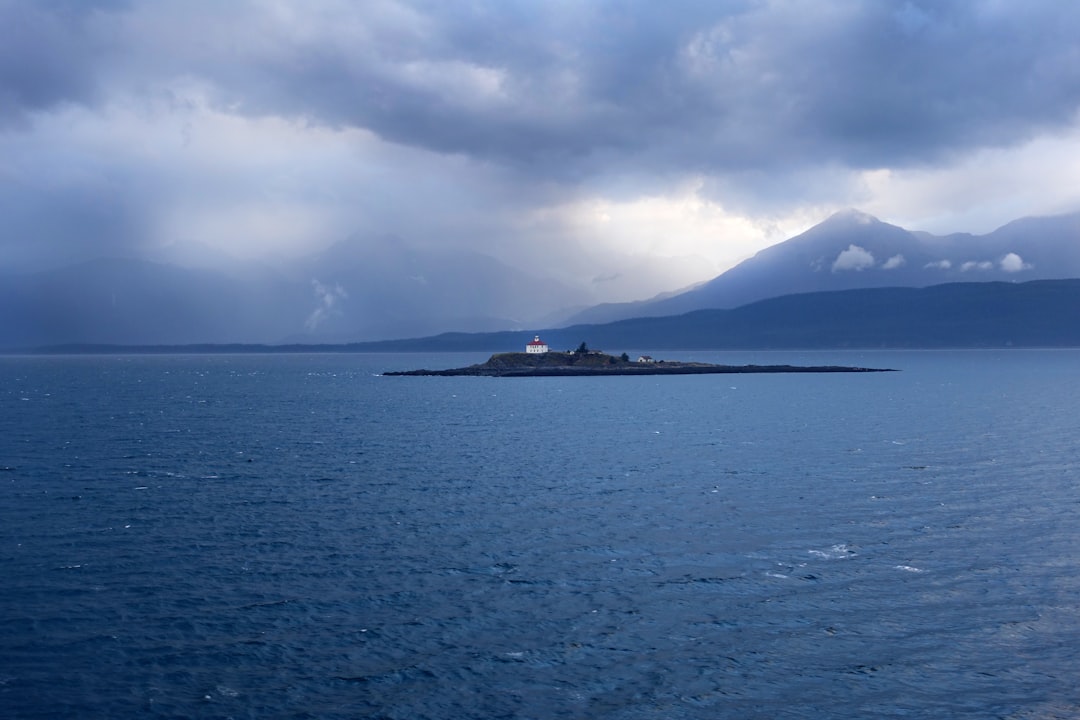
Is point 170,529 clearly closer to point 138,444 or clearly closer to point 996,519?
point 138,444

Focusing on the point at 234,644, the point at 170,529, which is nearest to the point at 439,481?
the point at 170,529

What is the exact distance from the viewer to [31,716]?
62.1ft

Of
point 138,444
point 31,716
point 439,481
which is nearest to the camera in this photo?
point 31,716

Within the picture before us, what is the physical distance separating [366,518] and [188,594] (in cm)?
1199

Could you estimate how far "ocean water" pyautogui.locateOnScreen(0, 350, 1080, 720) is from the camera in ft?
66.3

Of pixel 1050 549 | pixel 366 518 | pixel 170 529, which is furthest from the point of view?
pixel 366 518

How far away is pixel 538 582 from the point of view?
2853 cm

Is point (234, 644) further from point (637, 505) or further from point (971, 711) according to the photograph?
point (637, 505)

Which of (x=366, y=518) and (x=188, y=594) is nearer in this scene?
(x=188, y=594)

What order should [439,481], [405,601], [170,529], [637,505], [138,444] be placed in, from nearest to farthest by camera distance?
[405,601], [170,529], [637,505], [439,481], [138,444]

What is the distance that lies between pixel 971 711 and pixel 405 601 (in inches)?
653

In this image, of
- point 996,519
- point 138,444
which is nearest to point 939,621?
point 996,519

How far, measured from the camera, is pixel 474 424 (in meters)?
88.2

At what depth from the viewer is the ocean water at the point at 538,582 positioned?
66.3ft
